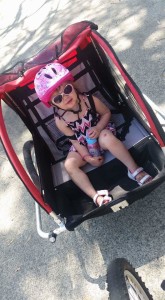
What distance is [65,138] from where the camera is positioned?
2719mm

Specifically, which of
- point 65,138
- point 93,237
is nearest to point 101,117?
point 65,138

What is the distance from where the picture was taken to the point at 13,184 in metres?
3.13

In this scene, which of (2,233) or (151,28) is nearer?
(2,233)

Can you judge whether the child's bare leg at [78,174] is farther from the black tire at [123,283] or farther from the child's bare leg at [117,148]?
the black tire at [123,283]

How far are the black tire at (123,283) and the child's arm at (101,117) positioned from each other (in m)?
0.91

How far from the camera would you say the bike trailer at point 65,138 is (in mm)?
2078

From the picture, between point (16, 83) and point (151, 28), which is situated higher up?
point (16, 83)

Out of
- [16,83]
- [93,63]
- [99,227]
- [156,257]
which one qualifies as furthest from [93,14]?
[156,257]

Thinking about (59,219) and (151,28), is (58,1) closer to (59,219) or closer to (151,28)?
(151,28)

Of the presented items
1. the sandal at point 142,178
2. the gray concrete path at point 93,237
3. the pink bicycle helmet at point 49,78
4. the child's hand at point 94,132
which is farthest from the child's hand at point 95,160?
the pink bicycle helmet at point 49,78

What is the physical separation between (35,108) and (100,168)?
2.02 feet

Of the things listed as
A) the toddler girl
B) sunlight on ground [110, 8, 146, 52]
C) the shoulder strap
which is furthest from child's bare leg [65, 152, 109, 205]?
sunlight on ground [110, 8, 146, 52]

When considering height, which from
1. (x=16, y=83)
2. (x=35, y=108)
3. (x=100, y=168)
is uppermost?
(x=16, y=83)

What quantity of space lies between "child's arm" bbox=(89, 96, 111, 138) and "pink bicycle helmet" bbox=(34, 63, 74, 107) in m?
0.34
